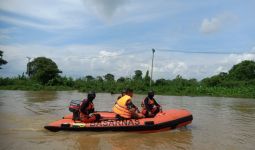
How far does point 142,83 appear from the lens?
37.8 meters

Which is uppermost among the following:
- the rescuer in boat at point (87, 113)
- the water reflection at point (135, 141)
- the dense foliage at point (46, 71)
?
the dense foliage at point (46, 71)

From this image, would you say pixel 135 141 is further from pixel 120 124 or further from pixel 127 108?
pixel 127 108

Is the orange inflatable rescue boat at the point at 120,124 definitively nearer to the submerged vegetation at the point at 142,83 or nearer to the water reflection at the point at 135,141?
the water reflection at the point at 135,141

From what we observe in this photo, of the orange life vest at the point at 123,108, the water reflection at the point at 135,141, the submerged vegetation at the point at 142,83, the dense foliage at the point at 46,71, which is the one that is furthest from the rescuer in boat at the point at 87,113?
the dense foliage at the point at 46,71

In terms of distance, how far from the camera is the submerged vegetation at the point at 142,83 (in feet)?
117

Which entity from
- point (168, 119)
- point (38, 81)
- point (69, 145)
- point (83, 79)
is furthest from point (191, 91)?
point (69, 145)

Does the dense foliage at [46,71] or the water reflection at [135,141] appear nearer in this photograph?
the water reflection at [135,141]

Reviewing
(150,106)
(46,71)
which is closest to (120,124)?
(150,106)

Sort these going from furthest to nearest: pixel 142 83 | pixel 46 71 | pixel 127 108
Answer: pixel 46 71, pixel 142 83, pixel 127 108

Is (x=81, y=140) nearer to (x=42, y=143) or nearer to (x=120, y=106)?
(x=42, y=143)

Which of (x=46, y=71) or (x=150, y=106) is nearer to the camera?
(x=150, y=106)

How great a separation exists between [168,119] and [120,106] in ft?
5.01

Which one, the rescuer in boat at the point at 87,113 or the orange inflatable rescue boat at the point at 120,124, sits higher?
the rescuer in boat at the point at 87,113

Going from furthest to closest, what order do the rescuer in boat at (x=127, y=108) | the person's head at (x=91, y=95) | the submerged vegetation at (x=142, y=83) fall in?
the submerged vegetation at (x=142, y=83)
the rescuer in boat at (x=127, y=108)
the person's head at (x=91, y=95)
